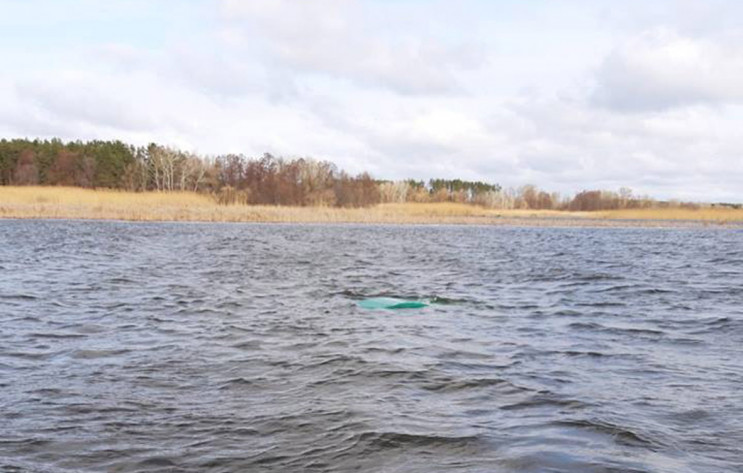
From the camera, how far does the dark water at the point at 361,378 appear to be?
17.3 ft

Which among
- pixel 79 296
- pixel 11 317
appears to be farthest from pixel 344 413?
pixel 79 296

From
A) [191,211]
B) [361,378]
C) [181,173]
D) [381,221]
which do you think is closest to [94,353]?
[361,378]

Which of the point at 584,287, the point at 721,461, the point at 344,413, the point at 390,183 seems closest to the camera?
the point at 721,461

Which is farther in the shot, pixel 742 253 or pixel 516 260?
pixel 742 253

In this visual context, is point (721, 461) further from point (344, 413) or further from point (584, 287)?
point (584, 287)

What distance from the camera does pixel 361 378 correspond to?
7.72 m

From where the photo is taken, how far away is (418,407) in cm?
656

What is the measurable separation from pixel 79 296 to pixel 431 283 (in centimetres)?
898

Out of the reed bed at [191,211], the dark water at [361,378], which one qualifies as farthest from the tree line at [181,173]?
the dark water at [361,378]

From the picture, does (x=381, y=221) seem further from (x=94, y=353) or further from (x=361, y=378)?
(x=361, y=378)

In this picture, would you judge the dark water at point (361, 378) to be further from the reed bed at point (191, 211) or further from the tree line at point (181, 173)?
the tree line at point (181, 173)

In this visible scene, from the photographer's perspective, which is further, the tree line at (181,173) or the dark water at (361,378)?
the tree line at (181,173)

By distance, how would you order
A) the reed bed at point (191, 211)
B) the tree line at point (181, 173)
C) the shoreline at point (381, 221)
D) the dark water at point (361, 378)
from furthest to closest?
the tree line at point (181, 173)
the reed bed at point (191, 211)
the shoreline at point (381, 221)
the dark water at point (361, 378)

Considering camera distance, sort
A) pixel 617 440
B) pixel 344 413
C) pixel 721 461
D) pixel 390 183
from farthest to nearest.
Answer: pixel 390 183
pixel 344 413
pixel 617 440
pixel 721 461
